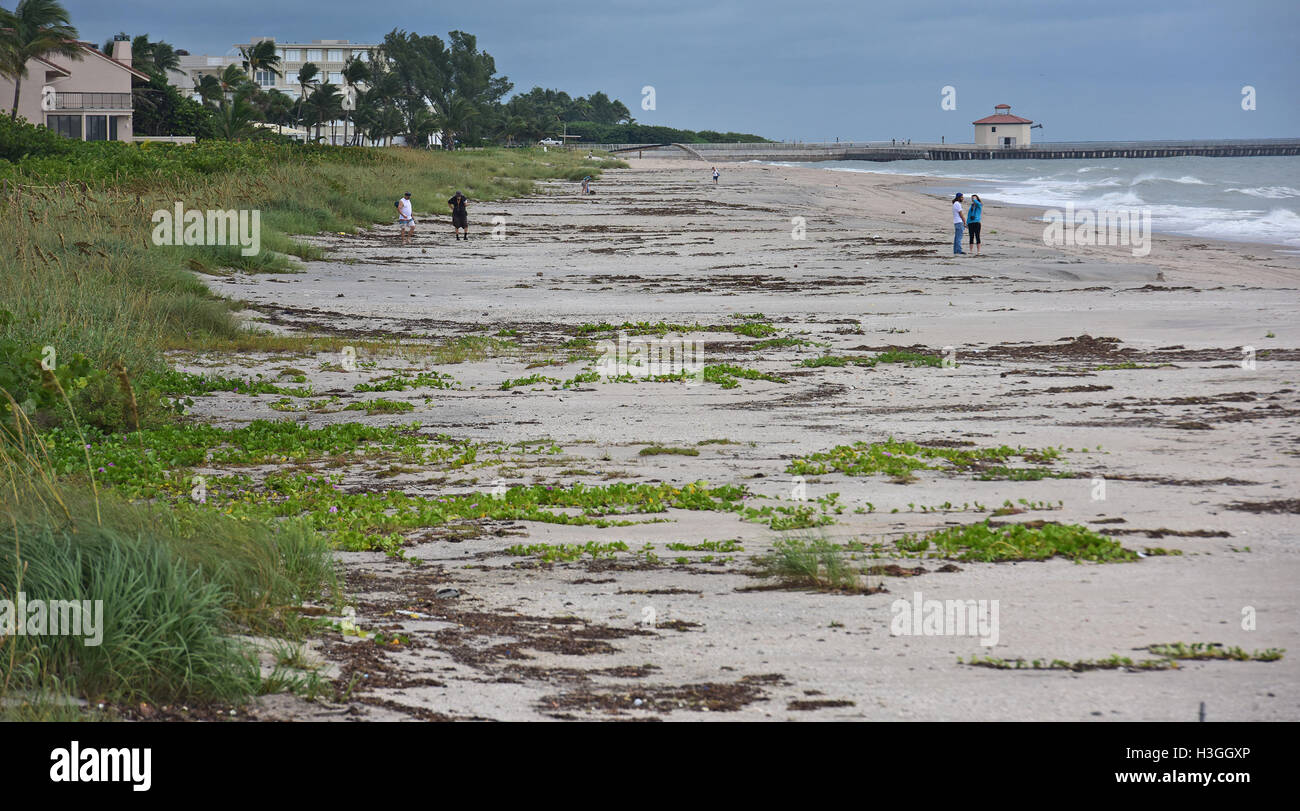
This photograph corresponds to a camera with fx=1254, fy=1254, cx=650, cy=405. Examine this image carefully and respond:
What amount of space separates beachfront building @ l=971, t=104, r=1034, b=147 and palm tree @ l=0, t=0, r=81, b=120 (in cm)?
15173

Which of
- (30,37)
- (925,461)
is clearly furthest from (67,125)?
(925,461)

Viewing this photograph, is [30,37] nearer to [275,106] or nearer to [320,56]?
[275,106]

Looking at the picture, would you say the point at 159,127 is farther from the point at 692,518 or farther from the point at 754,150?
the point at 754,150

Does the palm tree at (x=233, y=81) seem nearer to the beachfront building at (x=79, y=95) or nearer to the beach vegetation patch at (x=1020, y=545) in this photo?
the beachfront building at (x=79, y=95)

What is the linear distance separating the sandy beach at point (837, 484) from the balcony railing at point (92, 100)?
165 feet

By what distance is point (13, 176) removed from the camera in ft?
85.7

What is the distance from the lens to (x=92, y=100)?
69312mm

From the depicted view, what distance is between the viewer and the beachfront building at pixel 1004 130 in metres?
191

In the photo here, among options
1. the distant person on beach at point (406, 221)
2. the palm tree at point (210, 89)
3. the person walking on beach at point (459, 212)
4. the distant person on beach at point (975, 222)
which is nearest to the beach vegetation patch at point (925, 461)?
the distant person on beach at point (975, 222)

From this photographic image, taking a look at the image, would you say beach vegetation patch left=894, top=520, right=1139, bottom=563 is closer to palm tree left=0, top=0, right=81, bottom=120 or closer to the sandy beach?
the sandy beach

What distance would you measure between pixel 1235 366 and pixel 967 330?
15.5 ft

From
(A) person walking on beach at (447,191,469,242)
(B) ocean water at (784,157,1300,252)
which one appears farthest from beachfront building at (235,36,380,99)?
(A) person walking on beach at (447,191,469,242)

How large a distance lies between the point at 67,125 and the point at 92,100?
1.93 m

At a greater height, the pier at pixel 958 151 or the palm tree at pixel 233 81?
the pier at pixel 958 151
